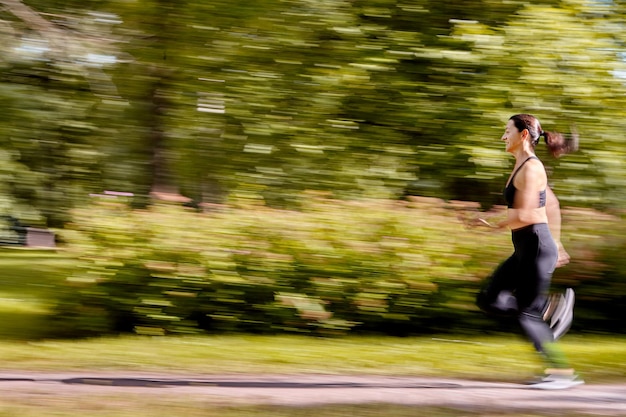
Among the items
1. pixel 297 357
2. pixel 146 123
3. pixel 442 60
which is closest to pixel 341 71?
pixel 442 60

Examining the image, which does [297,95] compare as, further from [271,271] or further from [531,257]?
[531,257]

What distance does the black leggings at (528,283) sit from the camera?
5387 millimetres

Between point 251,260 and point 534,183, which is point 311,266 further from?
point 534,183

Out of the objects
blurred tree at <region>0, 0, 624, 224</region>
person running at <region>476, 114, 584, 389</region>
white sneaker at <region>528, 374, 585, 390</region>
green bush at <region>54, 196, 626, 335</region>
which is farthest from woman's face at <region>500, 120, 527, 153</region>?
blurred tree at <region>0, 0, 624, 224</region>

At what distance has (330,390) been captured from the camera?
5.54 metres

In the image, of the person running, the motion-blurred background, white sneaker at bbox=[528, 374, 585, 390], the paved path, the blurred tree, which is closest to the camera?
the paved path

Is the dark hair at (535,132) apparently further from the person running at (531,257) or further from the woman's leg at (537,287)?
the woman's leg at (537,287)

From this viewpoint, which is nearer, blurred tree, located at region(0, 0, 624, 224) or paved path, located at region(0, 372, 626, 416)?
paved path, located at region(0, 372, 626, 416)

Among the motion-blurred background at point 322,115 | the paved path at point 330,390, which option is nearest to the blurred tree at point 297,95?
the motion-blurred background at point 322,115

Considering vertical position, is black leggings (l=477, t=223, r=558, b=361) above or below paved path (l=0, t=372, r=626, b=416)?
above

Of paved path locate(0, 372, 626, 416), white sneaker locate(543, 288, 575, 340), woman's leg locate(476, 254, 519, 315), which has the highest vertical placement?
woman's leg locate(476, 254, 519, 315)

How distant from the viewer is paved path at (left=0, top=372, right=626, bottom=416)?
5.14 m

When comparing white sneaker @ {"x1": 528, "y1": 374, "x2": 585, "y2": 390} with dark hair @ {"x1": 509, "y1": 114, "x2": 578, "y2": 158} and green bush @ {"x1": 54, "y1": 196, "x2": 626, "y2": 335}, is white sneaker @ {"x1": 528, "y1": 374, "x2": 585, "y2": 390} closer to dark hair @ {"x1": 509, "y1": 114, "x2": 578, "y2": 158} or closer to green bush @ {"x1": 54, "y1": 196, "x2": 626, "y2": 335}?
dark hair @ {"x1": 509, "y1": 114, "x2": 578, "y2": 158}

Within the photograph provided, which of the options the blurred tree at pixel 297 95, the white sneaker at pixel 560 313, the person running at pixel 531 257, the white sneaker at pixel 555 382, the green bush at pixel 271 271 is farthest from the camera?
the blurred tree at pixel 297 95
